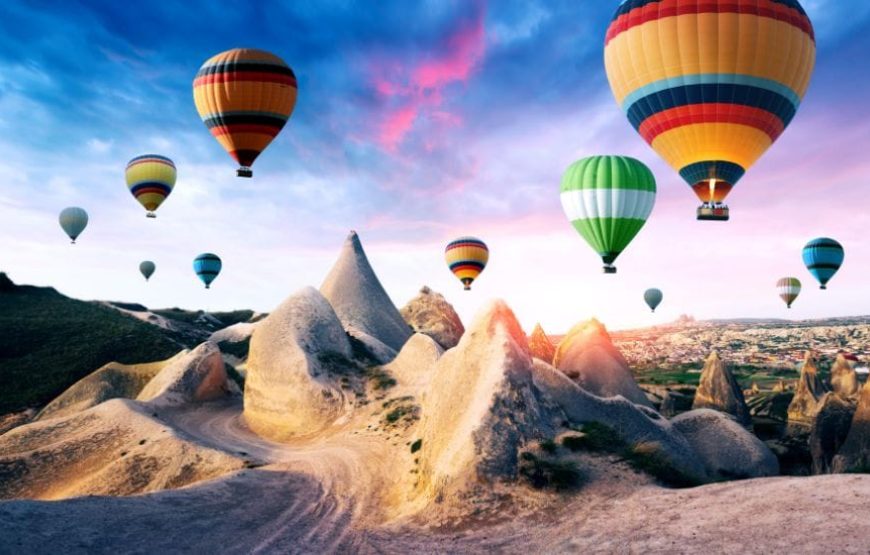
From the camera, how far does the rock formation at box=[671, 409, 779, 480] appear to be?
31603 millimetres

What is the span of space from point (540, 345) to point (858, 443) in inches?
1249

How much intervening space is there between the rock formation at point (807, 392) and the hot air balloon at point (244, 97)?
2600 inches

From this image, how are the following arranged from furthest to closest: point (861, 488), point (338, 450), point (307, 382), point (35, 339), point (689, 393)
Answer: point (689, 393)
point (35, 339)
point (307, 382)
point (338, 450)
point (861, 488)

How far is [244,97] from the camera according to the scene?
180ft

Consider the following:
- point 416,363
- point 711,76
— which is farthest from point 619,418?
point 711,76

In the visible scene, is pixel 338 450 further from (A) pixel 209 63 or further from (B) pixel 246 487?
(A) pixel 209 63

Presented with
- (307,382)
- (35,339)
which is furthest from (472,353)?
(35,339)

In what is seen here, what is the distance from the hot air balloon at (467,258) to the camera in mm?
89500

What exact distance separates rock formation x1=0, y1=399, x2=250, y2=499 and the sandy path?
18.7 ft

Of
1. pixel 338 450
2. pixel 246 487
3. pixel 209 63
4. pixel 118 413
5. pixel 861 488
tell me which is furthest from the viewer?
pixel 209 63

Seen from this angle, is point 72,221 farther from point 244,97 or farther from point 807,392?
point 807,392

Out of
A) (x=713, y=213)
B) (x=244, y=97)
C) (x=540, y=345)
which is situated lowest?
(x=540, y=345)

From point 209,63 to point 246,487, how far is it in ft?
139

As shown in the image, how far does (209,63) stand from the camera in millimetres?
56219
